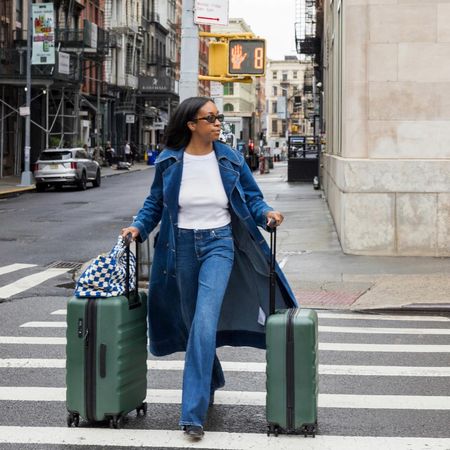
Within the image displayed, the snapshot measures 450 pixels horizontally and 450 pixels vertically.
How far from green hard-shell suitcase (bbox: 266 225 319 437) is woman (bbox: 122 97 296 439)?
0.38 metres

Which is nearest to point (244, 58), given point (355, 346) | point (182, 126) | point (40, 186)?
point (355, 346)

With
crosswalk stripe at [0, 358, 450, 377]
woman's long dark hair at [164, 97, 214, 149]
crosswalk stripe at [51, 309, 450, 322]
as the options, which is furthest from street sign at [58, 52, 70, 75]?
woman's long dark hair at [164, 97, 214, 149]

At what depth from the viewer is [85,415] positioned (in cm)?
550

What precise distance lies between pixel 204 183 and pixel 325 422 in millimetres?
1650

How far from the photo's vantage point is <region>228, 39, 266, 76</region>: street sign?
44.0ft

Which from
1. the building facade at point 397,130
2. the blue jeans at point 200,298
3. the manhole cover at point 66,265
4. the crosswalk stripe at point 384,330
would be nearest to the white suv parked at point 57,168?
the manhole cover at point 66,265

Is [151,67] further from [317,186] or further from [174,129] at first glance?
[174,129]

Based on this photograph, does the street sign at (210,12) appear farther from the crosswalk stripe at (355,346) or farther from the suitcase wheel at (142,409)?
the suitcase wheel at (142,409)

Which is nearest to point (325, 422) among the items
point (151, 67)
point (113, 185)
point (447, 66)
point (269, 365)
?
point (269, 365)

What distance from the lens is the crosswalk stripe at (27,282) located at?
39.0 feet

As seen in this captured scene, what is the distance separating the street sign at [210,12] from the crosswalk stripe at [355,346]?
498cm

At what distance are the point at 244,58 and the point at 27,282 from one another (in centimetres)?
438

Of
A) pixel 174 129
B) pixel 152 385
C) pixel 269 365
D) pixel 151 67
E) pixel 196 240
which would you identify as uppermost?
pixel 151 67

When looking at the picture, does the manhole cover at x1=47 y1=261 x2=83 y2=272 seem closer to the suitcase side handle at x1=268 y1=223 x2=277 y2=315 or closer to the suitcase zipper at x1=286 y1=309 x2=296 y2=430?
the suitcase side handle at x1=268 y1=223 x2=277 y2=315
